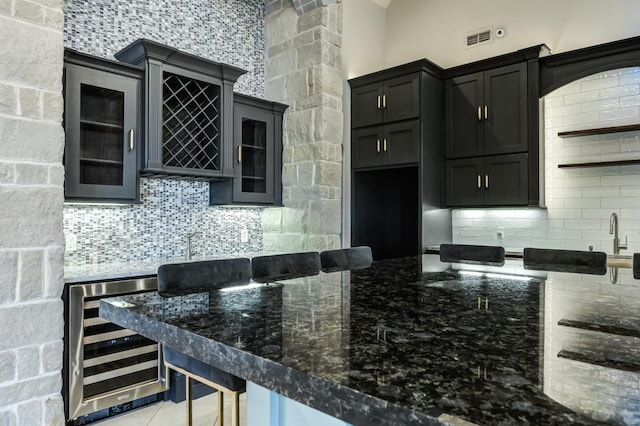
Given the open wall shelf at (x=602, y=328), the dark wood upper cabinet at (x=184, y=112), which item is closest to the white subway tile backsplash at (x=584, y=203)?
the dark wood upper cabinet at (x=184, y=112)

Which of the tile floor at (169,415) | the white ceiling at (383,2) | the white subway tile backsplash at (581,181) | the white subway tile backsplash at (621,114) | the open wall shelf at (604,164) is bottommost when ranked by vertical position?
the tile floor at (169,415)

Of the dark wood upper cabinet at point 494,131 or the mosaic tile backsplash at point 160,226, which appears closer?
the mosaic tile backsplash at point 160,226

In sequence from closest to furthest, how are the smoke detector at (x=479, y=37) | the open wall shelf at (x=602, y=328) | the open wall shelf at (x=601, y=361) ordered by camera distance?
the open wall shelf at (x=601, y=361), the open wall shelf at (x=602, y=328), the smoke detector at (x=479, y=37)

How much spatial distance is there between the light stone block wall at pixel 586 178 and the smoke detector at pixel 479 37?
2.77 feet

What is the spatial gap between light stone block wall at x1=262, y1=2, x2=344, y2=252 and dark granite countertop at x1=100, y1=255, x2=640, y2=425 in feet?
8.30


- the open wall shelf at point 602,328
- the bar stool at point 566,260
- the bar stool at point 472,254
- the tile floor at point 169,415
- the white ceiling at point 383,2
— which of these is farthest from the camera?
the white ceiling at point 383,2

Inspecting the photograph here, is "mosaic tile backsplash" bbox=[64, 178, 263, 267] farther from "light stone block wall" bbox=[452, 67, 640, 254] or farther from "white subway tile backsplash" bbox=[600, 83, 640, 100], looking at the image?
"white subway tile backsplash" bbox=[600, 83, 640, 100]

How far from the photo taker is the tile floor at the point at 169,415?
99.1 inches

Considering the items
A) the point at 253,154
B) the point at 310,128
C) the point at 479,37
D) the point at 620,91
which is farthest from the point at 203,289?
the point at 479,37

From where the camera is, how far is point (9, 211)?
1964 millimetres

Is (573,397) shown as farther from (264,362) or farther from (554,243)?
(554,243)

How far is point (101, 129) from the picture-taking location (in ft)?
9.03

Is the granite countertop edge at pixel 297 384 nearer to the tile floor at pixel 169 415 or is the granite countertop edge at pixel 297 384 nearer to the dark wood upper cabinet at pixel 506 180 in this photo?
the tile floor at pixel 169 415

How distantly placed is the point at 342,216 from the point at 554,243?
1954 mm
